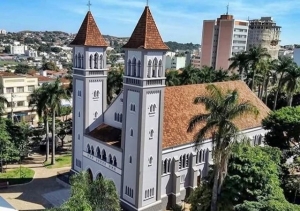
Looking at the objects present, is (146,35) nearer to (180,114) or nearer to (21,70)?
(180,114)

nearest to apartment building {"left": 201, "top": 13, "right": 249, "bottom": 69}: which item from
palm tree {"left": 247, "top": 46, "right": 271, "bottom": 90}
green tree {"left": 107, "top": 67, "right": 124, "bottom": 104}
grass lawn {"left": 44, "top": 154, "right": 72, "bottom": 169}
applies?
palm tree {"left": 247, "top": 46, "right": 271, "bottom": 90}

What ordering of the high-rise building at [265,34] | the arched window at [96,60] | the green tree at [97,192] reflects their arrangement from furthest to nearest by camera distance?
the high-rise building at [265,34] → the arched window at [96,60] → the green tree at [97,192]

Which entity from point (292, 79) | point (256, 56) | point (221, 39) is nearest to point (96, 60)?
point (256, 56)

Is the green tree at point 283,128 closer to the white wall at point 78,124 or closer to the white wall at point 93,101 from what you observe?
the white wall at point 93,101

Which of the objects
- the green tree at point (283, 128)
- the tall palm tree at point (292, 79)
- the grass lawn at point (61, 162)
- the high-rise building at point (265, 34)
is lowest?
the grass lawn at point (61, 162)

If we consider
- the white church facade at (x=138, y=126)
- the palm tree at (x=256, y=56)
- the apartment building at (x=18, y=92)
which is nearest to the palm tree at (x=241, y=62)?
the palm tree at (x=256, y=56)
